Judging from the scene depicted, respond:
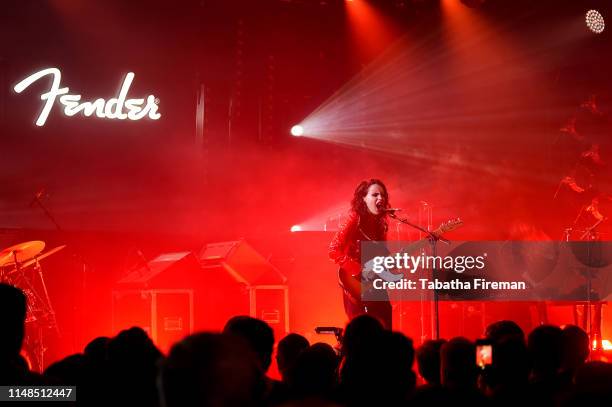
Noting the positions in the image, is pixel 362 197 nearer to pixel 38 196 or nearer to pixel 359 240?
pixel 359 240

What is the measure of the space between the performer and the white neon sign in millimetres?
4666

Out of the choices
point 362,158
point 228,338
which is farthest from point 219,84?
point 228,338

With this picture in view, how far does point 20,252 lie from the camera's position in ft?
25.7

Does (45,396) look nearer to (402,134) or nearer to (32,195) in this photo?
(32,195)

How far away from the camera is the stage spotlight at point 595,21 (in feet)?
36.0

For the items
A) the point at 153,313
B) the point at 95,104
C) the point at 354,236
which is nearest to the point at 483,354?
the point at 354,236

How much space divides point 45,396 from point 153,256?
7.71m

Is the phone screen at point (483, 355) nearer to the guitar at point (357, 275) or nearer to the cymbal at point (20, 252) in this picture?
the guitar at point (357, 275)

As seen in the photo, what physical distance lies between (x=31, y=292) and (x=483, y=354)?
6.26 metres

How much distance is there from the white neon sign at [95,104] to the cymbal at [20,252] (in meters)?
2.57

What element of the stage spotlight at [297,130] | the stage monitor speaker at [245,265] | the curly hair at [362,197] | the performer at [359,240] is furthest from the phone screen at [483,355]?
the stage spotlight at [297,130]

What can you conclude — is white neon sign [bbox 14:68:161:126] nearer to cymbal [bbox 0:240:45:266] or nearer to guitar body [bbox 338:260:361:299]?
cymbal [bbox 0:240:45:266]

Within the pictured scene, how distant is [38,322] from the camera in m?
8.17

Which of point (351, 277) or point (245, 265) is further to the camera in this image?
point (245, 265)
